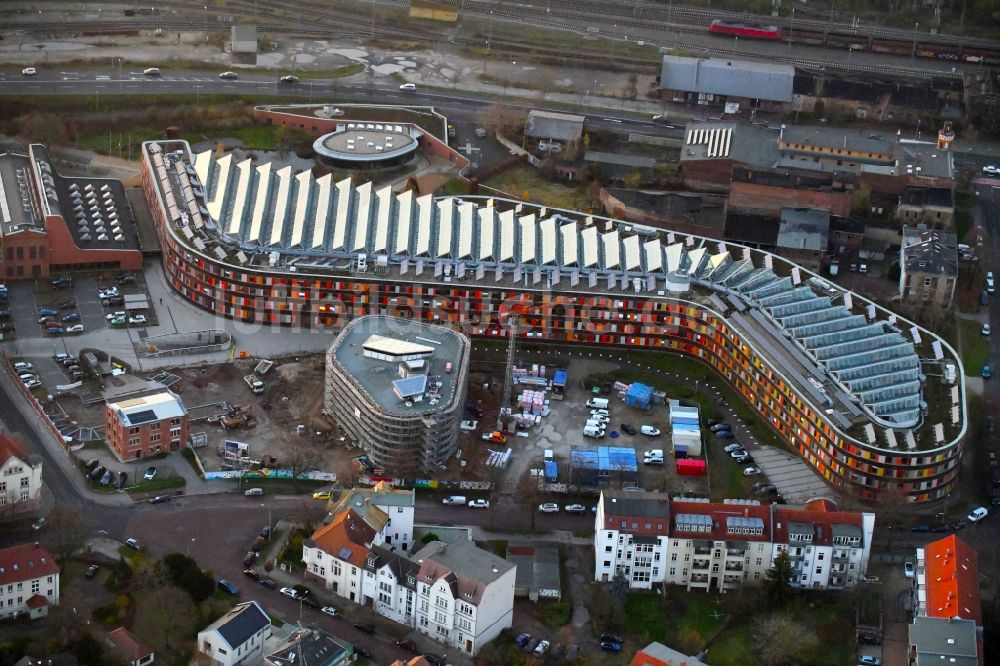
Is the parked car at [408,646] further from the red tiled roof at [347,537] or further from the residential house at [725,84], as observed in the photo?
the residential house at [725,84]

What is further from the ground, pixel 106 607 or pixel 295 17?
pixel 295 17

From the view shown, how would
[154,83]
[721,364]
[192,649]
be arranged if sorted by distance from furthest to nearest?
[154,83] → [721,364] → [192,649]

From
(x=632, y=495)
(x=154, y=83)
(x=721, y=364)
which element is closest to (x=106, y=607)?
(x=632, y=495)

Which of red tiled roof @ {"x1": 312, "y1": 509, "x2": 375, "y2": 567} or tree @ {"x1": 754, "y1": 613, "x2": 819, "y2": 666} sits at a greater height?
red tiled roof @ {"x1": 312, "y1": 509, "x2": 375, "y2": 567}

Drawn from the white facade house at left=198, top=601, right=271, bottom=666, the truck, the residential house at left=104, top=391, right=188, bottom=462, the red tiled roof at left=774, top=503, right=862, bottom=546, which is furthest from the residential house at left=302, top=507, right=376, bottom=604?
the red tiled roof at left=774, top=503, right=862, bottom=546

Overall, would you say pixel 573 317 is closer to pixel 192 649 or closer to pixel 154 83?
pixel 192 649

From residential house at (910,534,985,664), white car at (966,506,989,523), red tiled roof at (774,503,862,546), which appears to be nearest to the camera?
residential house at (910,534,985,664)

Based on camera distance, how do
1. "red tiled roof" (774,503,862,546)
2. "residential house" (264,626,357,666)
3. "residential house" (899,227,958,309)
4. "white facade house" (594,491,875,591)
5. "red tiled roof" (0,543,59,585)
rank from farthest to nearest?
"residential house" (899,227,958,309)
"red tiled roof" (774,503,862,546)
"white facade house" (594,491,875,591)
"red tiled roof" (0,543,59,585)
"residential house" (264,626,357,666)

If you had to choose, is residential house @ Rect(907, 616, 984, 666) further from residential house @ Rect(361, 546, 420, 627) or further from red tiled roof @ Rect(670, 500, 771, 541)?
residential house @ Rect(361, 546, 420, 627)
